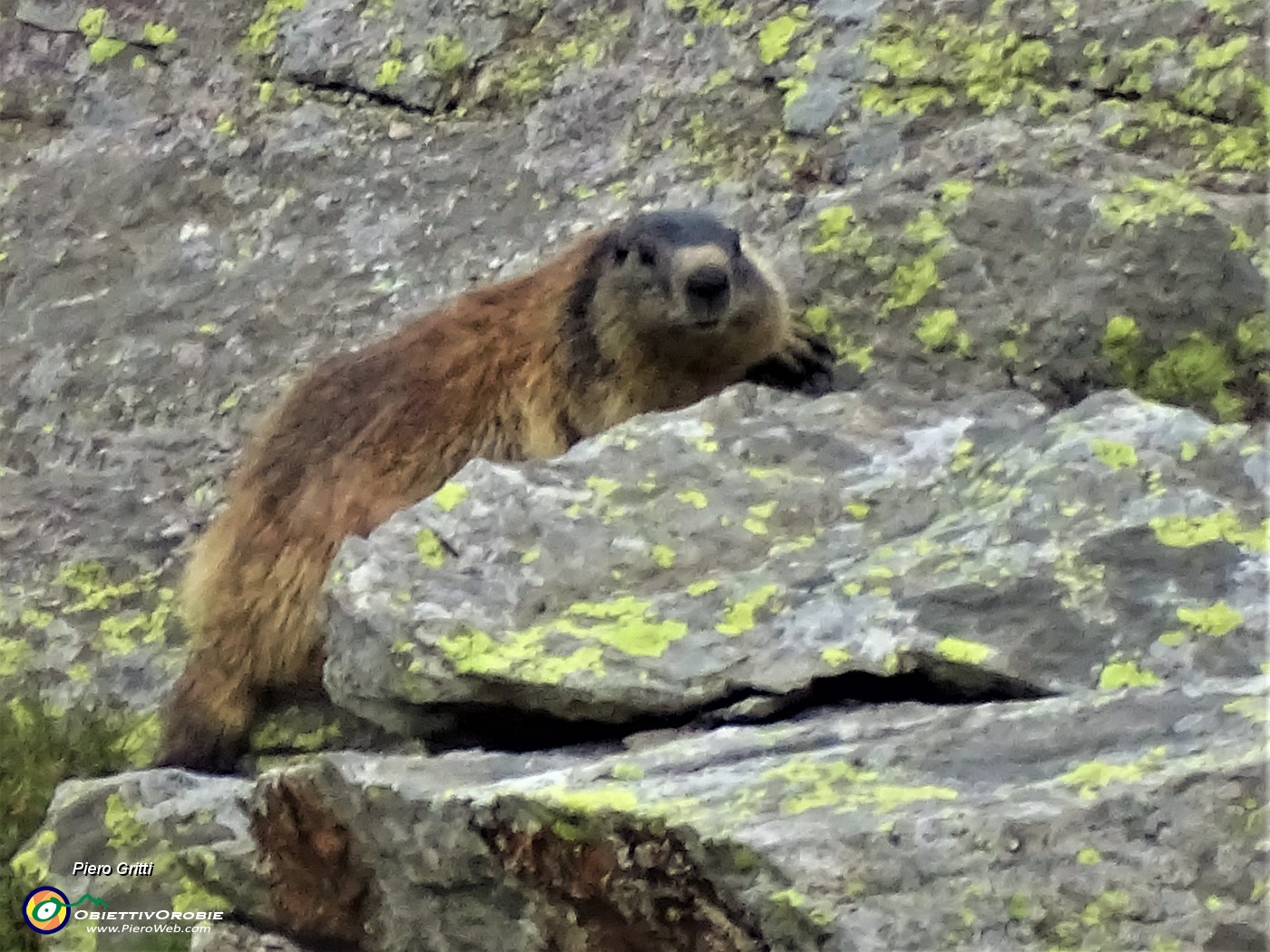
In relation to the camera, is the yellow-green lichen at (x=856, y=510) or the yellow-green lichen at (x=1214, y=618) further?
the yellow-green lichen at (x=856, y=510)

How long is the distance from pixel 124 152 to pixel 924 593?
412 centimetres

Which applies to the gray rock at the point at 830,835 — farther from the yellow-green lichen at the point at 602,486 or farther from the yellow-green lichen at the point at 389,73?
the yellow-green lichen at the point at 389,73

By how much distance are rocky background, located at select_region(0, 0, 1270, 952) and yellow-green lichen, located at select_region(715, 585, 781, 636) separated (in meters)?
0.01

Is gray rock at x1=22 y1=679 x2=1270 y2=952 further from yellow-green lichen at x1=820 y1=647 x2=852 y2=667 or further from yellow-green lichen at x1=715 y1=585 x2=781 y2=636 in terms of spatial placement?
yellow-green lichen at x1=715 y1=585 x2=781 y2=636

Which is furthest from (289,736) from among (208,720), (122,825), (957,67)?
(957,67)

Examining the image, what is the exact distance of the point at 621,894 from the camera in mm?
2438

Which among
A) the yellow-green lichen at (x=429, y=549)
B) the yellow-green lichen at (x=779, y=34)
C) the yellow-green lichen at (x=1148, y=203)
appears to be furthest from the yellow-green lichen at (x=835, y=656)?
the yellow-green lichen at (x=779, y=34)

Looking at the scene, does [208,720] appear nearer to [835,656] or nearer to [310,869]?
[310,869]

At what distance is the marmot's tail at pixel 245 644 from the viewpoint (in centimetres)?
402

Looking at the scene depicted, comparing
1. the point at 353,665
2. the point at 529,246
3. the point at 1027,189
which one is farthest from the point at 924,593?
the point at 529,246

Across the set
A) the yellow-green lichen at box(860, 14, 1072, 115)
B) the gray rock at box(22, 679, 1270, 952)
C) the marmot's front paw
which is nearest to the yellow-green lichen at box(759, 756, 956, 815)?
the gray rock at box(22, 679, 1270, 952)

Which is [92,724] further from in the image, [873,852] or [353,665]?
[873,852]

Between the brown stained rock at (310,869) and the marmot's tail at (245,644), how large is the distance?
36.3 inches

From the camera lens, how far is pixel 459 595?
308cm
